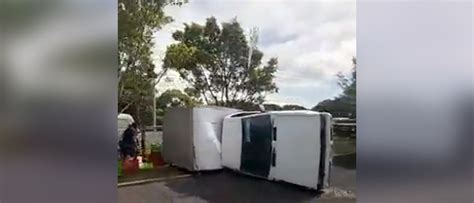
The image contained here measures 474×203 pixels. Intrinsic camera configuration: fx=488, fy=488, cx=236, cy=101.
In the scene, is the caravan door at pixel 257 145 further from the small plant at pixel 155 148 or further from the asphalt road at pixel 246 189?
the small plant at pixel 155 148

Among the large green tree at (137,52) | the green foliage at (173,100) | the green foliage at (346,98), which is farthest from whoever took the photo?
the green foliage at (346,98)

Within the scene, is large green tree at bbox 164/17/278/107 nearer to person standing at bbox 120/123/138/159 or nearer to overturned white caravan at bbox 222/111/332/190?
overturned white caravan at bbox 222/111/332/190

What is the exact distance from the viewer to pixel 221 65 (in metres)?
2.35

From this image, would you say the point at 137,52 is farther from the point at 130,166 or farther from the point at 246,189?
the point at 246,189

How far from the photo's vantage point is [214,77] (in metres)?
2.33

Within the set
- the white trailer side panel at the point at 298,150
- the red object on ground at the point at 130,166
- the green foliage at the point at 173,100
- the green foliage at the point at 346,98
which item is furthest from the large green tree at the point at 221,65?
the red object on ground at the point at 130,166

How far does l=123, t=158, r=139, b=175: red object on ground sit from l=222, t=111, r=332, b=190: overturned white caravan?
1.42ft

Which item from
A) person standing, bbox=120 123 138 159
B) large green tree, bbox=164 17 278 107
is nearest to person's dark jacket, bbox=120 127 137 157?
person standing, bbox=120 123 138 159

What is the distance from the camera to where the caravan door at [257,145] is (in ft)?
7.84

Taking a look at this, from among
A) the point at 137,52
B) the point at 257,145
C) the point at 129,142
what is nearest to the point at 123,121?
the point at 129,142

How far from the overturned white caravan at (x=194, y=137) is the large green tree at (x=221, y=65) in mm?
76

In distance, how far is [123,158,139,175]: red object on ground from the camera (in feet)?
6.92
